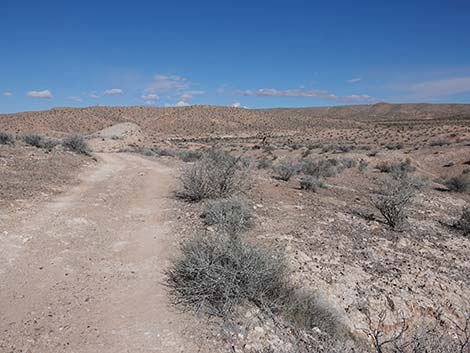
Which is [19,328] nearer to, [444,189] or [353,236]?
[353,236]

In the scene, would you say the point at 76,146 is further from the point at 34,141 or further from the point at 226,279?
the point at 226,279

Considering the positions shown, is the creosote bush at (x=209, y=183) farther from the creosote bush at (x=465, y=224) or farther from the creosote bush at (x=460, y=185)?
the creosote bush at (x=460, y=185)

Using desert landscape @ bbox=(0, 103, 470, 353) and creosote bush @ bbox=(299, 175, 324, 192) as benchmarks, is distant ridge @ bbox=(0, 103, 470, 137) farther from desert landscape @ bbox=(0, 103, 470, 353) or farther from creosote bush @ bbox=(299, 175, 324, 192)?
desert landscape @ bbox=(0, 103, 470, 353)

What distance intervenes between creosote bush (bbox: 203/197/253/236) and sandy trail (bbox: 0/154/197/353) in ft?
3.23

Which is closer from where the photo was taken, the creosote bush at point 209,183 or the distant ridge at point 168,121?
the creosote bush at point 209,183

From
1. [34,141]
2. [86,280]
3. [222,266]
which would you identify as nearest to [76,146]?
[34,141]

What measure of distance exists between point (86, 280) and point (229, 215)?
3045mm

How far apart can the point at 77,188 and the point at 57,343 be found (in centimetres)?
806

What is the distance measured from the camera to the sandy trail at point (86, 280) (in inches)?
157

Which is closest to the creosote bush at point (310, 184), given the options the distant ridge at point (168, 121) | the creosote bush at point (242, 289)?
the creosote bush at point (242, 289)

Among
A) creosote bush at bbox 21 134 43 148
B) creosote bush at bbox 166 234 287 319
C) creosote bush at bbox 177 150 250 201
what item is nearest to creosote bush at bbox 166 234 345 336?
creosote bush at bbox 166 234 287 319

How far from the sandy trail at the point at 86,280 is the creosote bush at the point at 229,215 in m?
0.99

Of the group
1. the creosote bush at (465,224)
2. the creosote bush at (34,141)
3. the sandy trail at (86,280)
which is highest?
the creosote bush at (34,141)

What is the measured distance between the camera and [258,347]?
4.00m
